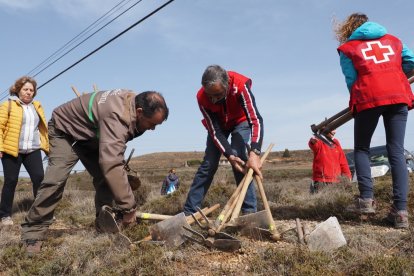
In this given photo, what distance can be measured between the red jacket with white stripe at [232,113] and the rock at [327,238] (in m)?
1.15

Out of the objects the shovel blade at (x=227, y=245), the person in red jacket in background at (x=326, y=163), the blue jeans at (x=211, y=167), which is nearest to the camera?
the shovel blade at (x=227, y=245)

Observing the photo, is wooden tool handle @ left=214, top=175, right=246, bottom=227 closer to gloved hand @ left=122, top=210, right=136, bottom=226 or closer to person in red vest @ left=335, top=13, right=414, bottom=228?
gloved hand @ left=122, top=210, right=136, bottom=226

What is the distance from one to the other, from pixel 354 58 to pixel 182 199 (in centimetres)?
353

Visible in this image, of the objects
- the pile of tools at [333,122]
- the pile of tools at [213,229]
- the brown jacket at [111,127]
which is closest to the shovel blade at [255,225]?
the pile of tools at [213,229]

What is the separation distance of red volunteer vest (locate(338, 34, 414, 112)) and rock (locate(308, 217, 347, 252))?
3.88ft

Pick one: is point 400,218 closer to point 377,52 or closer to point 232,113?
point 377,52

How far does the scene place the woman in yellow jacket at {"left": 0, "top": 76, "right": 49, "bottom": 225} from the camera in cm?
579

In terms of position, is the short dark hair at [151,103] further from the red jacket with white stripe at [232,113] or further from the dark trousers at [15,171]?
the dark trousers at [15,171]

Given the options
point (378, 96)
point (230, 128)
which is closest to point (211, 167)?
point (230, 128)

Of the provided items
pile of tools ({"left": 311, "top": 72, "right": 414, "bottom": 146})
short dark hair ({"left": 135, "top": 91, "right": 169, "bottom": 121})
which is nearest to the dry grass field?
pile of tools ({"left": 311, "top": 72, "right": 414, "bottom": 146})

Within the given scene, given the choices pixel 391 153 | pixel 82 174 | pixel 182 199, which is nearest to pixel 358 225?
pixel 391 153

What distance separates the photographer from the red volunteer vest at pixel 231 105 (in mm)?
4598

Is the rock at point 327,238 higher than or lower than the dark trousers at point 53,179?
lower

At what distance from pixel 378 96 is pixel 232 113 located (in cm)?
157
